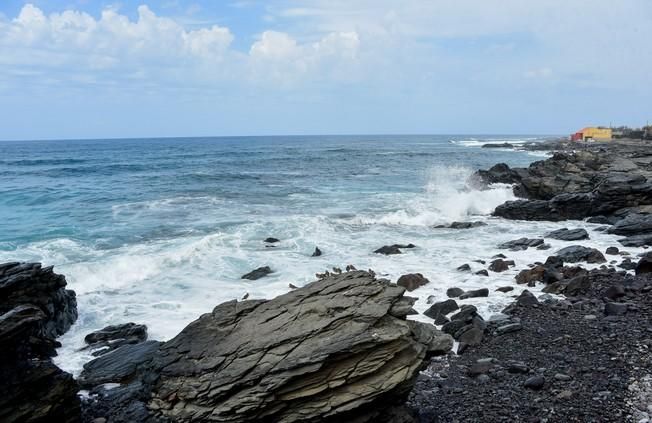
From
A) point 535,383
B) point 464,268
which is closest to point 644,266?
point 464,268

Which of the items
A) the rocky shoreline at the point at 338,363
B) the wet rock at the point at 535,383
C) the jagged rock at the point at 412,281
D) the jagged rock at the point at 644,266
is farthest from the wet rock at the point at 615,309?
the jagged rock at the point at 412,281

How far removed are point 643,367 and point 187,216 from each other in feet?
75.6

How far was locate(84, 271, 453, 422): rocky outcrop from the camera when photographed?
7141 mm

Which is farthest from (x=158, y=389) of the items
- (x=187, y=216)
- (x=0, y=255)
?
(x=187, y=216)

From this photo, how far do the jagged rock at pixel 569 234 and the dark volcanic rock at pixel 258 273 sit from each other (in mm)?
11694

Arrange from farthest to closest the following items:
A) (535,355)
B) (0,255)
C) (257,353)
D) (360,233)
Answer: (360,233) < (0,255) < (535,355) < (257,353)

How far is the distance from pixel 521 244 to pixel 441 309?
842cm

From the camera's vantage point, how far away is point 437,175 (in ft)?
155

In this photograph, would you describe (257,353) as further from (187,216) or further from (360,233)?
(187,216)

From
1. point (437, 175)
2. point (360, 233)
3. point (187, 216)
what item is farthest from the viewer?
point (437, 175)

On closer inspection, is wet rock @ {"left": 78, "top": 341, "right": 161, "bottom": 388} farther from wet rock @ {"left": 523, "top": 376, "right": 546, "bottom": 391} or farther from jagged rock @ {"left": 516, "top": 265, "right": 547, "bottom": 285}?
jagged rock @ {"left": 516, "top": 265, "right": 547, "bottom": 285}

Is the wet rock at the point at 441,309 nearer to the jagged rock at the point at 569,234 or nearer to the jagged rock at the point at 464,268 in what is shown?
the jagged rock at the point at 464,268

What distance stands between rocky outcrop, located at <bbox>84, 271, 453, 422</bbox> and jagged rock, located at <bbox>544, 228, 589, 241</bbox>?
46.0 ft

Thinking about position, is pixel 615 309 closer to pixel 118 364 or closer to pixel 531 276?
pixel 531 276
